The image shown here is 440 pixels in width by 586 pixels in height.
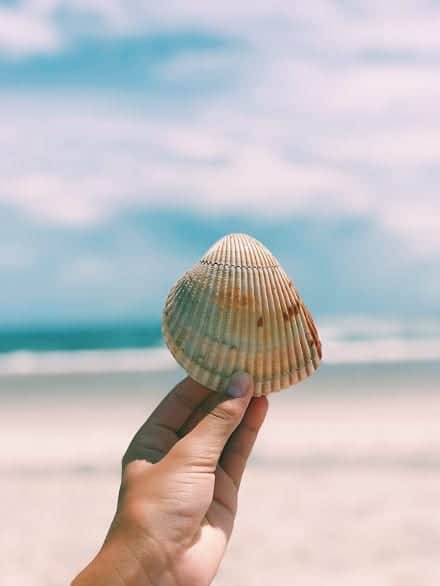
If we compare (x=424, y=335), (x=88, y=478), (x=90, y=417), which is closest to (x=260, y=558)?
(x=88, y=478)

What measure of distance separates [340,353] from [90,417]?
12.5 meters

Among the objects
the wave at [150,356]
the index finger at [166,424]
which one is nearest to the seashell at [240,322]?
the index finger at [166,424]

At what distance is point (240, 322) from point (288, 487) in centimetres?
404

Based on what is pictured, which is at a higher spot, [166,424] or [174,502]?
[166,424]

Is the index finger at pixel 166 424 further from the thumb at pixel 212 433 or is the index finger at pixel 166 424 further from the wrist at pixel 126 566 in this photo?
the wrist at pixel 126 566

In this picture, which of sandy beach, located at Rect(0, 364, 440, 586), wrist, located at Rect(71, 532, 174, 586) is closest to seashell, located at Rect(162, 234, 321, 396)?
wrist, located at Rect(71, 532, 174, 586)

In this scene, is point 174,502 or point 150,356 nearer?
point 174,502

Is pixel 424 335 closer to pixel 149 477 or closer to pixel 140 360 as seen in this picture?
pixel 140 360

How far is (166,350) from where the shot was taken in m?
24.3

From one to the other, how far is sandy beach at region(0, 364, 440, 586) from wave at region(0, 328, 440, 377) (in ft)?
27.2

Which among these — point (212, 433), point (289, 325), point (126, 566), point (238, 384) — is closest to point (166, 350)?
point (289, 325)

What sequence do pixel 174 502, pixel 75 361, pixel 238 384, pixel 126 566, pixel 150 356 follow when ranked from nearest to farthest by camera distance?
pixel 126 566, pixel 174 502, pixel 238 384, pixel 150 356, pixel 75 361

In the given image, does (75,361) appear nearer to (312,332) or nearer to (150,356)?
(150,356)

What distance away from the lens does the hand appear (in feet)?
7.56
